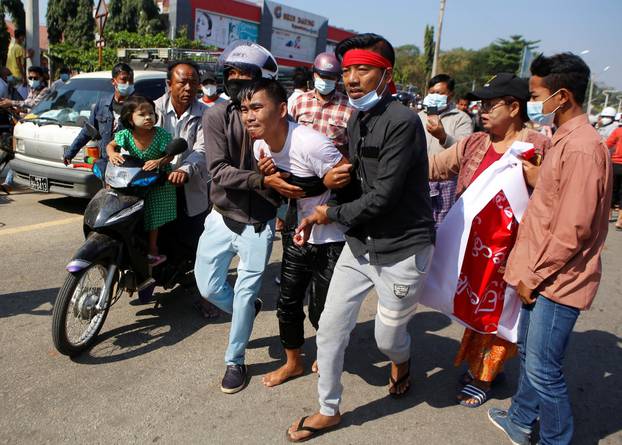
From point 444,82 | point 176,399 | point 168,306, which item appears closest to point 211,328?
point 168,306

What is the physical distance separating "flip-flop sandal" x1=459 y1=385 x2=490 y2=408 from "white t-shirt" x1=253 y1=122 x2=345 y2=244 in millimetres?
1251

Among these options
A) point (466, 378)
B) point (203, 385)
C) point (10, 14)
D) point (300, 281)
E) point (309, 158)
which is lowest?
point (203, 385)

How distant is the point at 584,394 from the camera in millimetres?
3289

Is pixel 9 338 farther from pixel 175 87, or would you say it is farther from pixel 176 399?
pixel 175 87

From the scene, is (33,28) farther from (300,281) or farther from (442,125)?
(300,281)

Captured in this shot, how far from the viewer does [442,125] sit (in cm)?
396

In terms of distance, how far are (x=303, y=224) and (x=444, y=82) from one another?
290 centimetres

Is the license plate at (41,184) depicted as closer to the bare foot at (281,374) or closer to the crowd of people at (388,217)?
the crowd of people at (388,217)

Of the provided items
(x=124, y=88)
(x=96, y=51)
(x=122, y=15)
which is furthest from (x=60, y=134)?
(x=122, y=15)

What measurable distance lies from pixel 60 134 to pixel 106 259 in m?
4.03

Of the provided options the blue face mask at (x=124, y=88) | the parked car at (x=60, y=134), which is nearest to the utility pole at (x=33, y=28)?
the parked car at (x=60, y=134)

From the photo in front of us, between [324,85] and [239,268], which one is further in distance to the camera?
[324,85]

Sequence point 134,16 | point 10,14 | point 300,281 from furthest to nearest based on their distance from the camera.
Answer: point 134,16 → point 10,14 → point 300,281

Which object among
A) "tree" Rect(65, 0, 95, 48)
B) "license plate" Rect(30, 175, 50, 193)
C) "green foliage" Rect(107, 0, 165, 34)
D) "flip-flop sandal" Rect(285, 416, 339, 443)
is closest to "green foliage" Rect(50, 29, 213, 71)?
"tree" Rect(65, 0, 95, 48)
